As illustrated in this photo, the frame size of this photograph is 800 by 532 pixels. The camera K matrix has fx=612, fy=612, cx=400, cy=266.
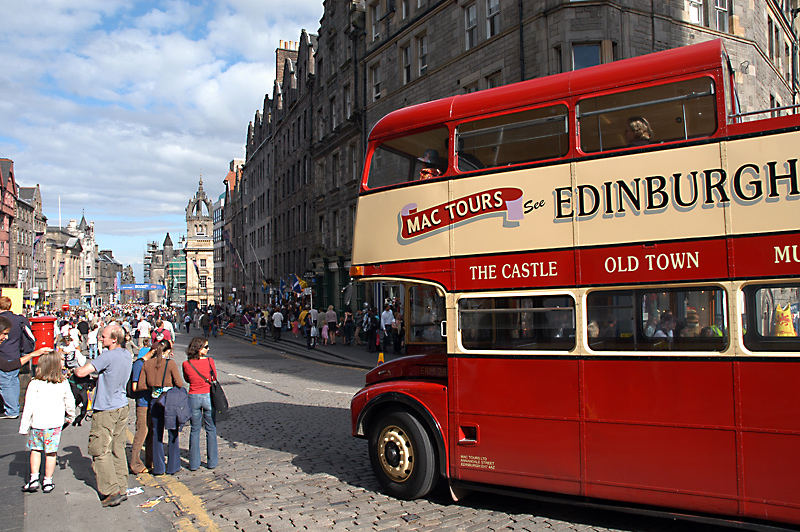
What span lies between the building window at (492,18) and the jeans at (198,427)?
60.3ft

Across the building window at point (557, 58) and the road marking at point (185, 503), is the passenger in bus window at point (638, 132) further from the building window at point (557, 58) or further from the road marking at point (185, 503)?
the building window at point (557, 58)

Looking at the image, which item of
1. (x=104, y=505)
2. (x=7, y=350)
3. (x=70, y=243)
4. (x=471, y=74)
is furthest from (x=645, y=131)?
(x=70, y=243)

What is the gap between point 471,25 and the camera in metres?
23.6

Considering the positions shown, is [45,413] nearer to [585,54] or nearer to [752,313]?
[752,313]

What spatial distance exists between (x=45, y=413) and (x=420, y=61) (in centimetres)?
2386

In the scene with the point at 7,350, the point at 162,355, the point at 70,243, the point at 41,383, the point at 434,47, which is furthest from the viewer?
the point at 70,243

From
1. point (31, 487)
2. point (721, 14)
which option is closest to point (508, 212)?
point (31, 487)

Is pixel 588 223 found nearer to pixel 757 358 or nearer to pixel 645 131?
pixel 645 131

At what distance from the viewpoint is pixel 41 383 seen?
6824mm

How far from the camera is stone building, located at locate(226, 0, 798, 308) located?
19.2 meters

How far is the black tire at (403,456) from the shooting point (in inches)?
255

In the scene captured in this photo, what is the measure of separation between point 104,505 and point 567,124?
20.3 ft

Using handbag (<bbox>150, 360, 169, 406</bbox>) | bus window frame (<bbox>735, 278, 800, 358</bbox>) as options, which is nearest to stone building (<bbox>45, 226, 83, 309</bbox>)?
handbag (<bbox>150, 360, 169, 406</bbox>)

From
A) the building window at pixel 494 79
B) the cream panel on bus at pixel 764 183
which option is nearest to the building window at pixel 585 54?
the building window at pixel 494 79
